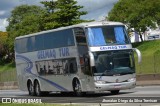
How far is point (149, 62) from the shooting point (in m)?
36.7

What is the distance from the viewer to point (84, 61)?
24891 mm

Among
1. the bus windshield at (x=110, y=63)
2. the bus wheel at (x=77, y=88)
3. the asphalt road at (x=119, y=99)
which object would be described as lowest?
the asphalt road at (x=119, y=99)

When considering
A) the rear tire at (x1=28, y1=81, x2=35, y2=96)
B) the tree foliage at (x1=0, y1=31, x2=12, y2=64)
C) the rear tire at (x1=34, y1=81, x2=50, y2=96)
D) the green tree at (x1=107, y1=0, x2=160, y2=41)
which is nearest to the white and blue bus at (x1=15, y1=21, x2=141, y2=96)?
the rear tire at (x1=34, y1=81, x2=50, y2=96)

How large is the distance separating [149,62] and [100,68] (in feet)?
42.9

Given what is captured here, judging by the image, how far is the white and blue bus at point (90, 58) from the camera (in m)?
24.3

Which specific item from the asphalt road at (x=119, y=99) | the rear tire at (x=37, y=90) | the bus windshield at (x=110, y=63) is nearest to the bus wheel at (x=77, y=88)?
the asphalt road at (x=119, y=99)

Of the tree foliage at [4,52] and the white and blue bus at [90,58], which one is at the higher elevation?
the tree foliage at [4,52]

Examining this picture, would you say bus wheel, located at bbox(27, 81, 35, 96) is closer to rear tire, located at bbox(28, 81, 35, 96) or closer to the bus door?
rear tire, located at bbox(28, 81, 35, 96)

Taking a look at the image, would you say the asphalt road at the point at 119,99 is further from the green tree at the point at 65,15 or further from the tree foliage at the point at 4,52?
the tree foliage at the point at 4,52

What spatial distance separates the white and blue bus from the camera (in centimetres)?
2434

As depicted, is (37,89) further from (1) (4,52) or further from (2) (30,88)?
(1) (4,52)

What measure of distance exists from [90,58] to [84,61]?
2.90 ft

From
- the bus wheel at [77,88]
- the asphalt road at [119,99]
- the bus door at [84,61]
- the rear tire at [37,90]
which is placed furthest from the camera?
the rear tire at [37,90]

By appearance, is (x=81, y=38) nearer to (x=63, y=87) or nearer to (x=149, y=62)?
(x=63, y=87)
